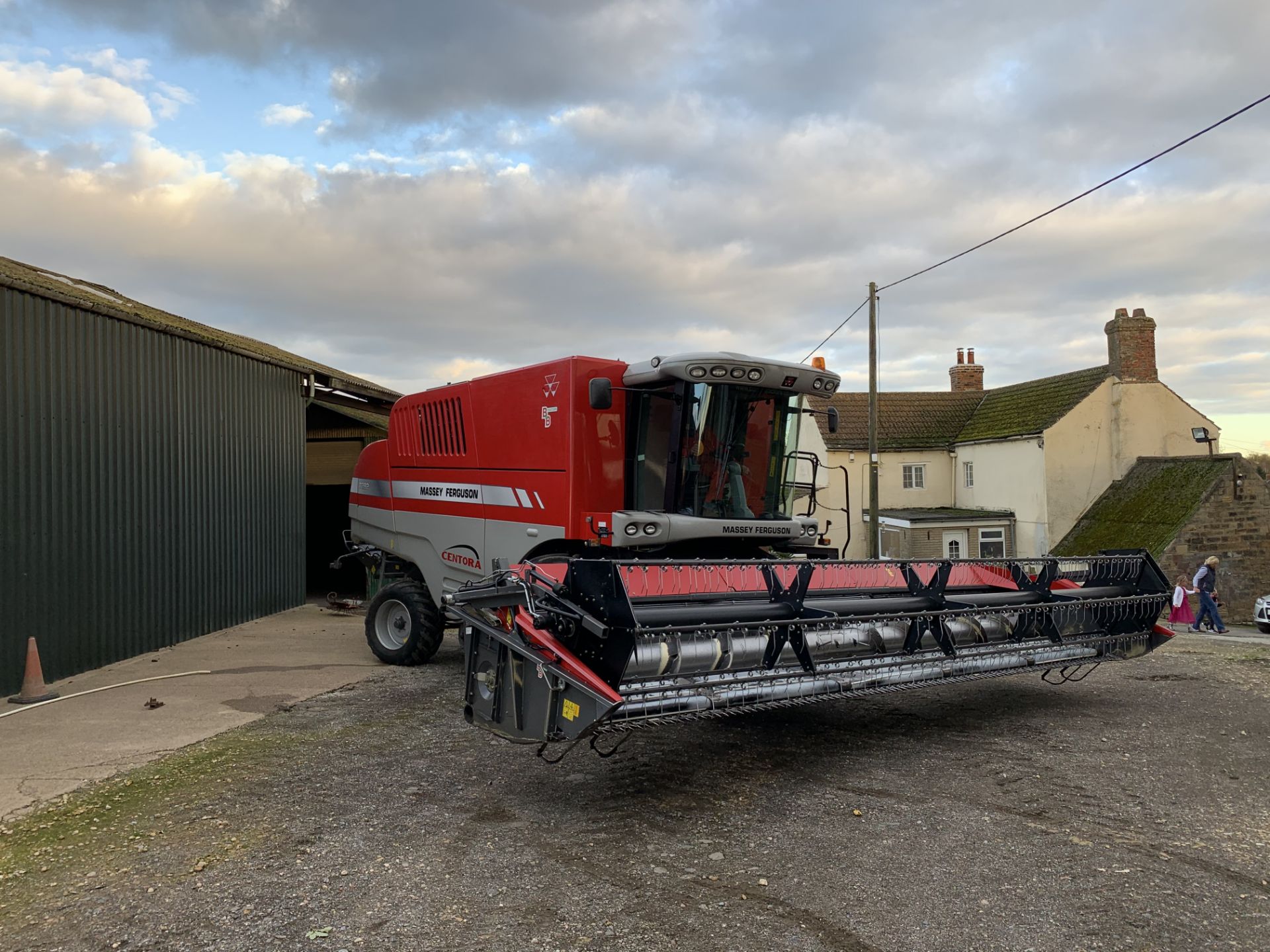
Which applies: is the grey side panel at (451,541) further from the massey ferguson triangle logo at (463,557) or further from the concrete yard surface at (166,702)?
the concrete yard surface at (166,702)

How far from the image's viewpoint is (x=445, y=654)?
9281mm

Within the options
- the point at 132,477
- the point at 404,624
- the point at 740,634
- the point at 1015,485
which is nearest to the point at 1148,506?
the point at 1015,485

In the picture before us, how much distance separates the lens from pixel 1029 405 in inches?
1084

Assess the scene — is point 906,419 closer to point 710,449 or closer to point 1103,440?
point 1103,440

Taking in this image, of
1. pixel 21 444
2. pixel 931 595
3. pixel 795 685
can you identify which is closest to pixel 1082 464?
pixel 931 595

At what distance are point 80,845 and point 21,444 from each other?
16.0 ft

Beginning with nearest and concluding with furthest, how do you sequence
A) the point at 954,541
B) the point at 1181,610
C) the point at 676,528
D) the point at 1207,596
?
the point at 676,528 < the point at 1207,596 < the point at 1181,610 < the point at 954,541

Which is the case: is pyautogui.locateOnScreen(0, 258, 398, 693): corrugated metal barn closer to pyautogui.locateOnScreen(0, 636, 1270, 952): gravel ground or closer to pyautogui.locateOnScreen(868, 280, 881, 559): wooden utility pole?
pyautogui.locateOnScreen(0, 636, 1270, 952): gravel ground

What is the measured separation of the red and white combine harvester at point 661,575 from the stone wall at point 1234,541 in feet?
47.5

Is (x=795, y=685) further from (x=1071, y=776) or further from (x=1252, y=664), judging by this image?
(x=1252, y=664)

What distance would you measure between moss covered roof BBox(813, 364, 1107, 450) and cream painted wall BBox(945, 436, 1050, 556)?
439 millimetres

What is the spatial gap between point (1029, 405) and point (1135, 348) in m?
3.37

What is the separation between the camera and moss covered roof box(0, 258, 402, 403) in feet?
27.0

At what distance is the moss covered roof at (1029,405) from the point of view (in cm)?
2545
